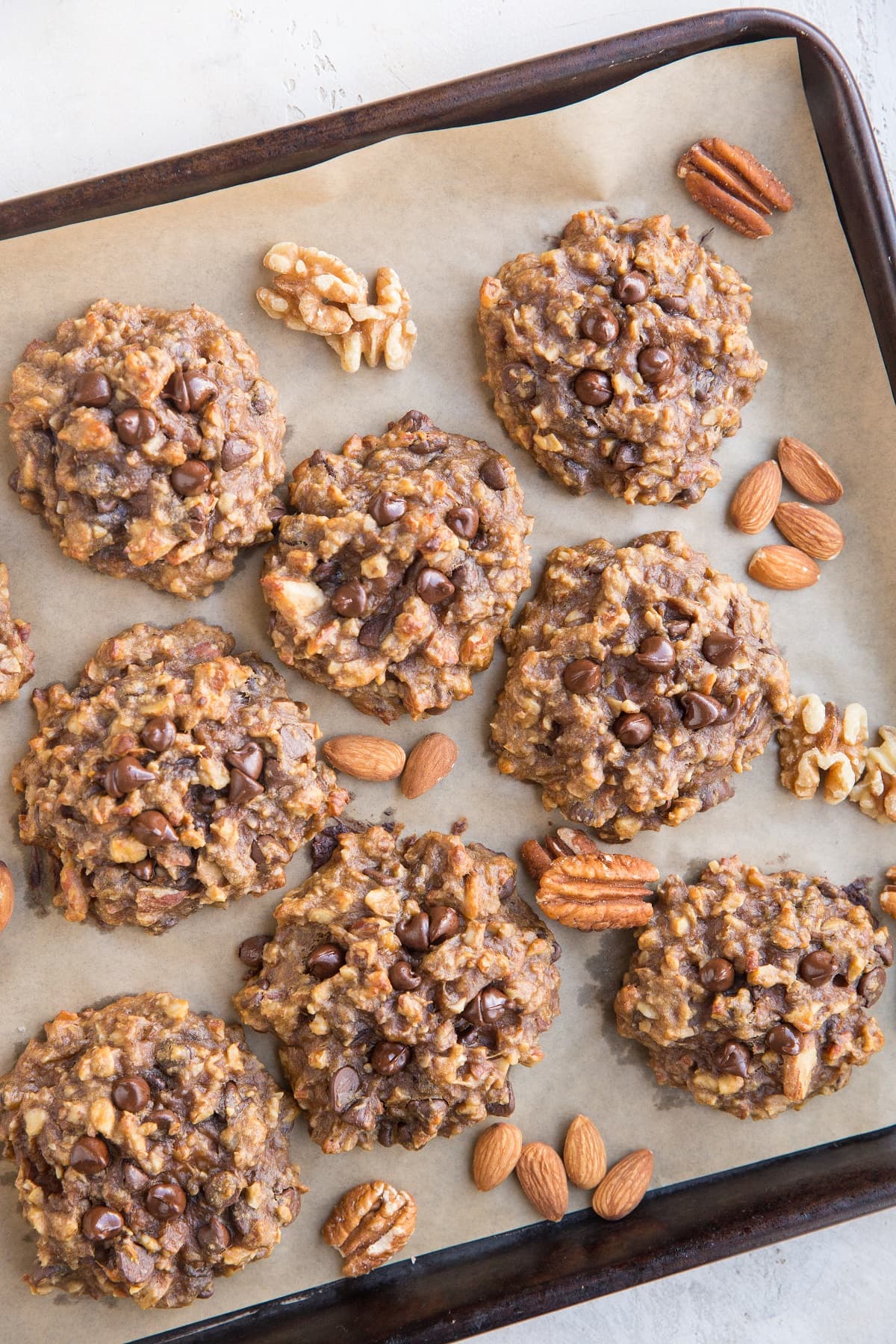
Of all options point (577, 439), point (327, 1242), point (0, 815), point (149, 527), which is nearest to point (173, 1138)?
point (327, 1242)

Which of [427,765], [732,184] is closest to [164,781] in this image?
[427,765]

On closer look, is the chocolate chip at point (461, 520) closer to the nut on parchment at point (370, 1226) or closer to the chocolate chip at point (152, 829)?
the chocolate chip at point (152, 829)

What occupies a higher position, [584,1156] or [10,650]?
[10,650]

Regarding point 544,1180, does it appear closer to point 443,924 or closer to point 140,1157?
point 443,924

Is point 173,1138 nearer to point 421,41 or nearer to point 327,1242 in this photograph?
point 327,1242

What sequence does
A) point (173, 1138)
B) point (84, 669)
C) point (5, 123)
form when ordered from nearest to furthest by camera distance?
point (173, 1138) → point (84, 669) → point (5, 123)

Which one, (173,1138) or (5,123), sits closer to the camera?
(173,1138)

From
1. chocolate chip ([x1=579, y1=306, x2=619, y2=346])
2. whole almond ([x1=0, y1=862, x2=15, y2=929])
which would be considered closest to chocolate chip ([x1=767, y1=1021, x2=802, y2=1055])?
chocolate chip ([x1=579, y1=306, x2=619, y2=346])
